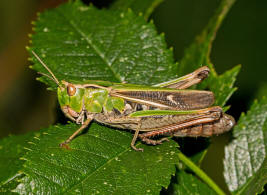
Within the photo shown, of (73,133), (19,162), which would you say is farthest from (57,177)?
(19,162)

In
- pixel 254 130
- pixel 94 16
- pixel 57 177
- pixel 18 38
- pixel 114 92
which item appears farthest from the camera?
pixel 18 38

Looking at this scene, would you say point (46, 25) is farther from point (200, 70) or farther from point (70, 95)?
point (200, 70)

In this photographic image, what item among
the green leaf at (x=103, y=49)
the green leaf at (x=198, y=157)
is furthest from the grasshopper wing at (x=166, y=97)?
the green leaf at (x=198, y=157)

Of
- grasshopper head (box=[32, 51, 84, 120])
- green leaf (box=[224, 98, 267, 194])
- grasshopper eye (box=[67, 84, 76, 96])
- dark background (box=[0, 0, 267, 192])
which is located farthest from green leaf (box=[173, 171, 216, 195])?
dark background (box=[0, 0, 267, 192])

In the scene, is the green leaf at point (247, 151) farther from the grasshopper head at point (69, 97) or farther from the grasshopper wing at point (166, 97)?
the grasshopper head at point (69, 97)

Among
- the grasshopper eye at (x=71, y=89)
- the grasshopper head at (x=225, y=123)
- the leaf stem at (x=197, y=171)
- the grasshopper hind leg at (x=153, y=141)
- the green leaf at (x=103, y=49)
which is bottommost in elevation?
the leaf stem at (x=197, y=171)

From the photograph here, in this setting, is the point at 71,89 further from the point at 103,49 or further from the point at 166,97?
the point at 166,97
